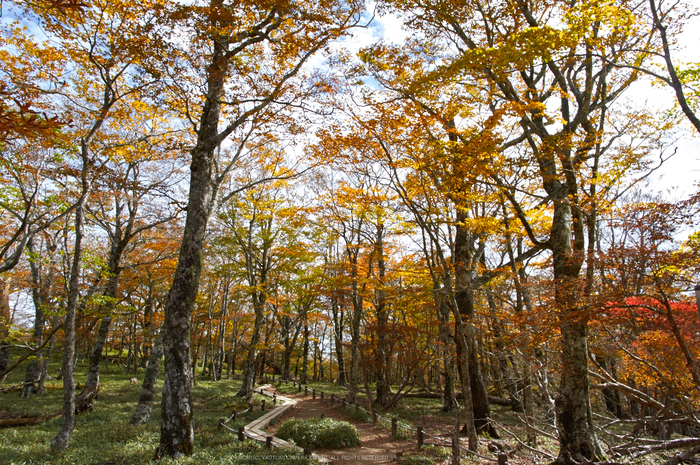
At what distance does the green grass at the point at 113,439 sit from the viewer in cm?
585

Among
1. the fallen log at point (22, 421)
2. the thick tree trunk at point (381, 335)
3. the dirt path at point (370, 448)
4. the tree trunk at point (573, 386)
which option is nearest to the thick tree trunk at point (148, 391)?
the fallen log at point (22, 421)

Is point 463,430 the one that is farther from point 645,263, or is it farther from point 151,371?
point 151,371

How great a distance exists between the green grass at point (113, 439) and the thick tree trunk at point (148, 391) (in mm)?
268

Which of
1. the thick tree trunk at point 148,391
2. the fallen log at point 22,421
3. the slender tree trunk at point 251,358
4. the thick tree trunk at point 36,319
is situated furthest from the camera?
the slender tree trunk at point 251,358

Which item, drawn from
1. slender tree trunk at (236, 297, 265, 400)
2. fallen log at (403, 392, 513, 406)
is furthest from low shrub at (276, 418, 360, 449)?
fallen log at (403, 392, 513, 406)

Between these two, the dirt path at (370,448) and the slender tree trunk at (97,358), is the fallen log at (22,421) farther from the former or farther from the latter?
the dirt path at (370,448)

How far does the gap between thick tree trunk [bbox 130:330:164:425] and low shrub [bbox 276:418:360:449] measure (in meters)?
3.74

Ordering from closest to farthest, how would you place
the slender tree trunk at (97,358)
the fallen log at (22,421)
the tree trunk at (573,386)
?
the tree trunk at (573,386)
the fallen log at (22,421)
the slender tree trunk at (97,358)

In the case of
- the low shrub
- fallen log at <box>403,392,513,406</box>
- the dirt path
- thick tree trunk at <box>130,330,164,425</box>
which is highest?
thick tree trunk at <box>130,330,164,425</box>

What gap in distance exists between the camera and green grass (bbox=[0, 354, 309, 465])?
5848 millimetres

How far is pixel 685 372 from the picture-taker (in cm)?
903

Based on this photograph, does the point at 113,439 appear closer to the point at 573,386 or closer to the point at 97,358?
the point at 97,358

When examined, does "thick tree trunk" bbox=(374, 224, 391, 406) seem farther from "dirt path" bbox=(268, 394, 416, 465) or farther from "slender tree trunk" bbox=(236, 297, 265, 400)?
"slender tree trunk" bbox=(236, 297, 265, 400)

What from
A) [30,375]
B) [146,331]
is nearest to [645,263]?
[30,375]
